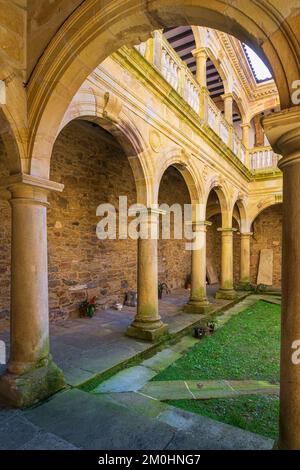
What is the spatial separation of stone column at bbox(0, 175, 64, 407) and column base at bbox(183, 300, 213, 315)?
4570 mm

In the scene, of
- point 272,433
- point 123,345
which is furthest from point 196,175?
point 272,433

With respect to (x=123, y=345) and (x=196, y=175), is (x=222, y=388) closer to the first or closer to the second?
(x=123, y=345)

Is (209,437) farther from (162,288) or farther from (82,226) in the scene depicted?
(162,288)

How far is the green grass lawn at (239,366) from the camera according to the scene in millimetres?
2915

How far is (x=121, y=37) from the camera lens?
2.63 metres

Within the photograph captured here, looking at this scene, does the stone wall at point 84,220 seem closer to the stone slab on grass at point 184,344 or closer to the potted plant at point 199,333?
the stone slab on grass at point 184,344

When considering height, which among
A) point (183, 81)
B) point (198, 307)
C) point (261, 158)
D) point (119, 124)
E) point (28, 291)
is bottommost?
point (198, 307)

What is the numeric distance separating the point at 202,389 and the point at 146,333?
5.30ft

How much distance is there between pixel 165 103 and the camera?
5625mm

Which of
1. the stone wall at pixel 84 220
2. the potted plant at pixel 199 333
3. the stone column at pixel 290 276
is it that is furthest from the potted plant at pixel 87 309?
the stone column at pixel 290 276

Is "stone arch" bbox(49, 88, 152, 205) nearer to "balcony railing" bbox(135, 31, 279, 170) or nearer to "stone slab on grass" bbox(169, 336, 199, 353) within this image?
"balcony railing" bbox(135, 31, 279, 170)

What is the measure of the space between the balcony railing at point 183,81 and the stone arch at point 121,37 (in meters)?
2.28

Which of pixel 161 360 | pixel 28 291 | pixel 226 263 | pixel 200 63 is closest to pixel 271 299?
pixel 226 263
